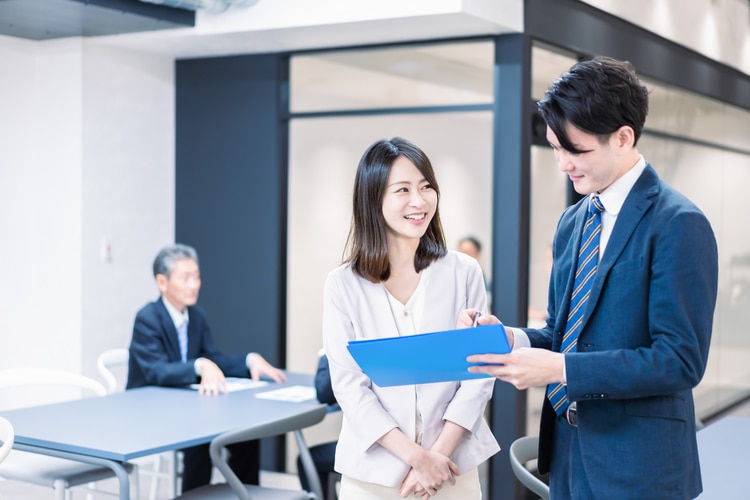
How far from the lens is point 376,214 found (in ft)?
8.84

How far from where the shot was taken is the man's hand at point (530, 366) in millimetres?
1947

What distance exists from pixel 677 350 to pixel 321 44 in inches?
174

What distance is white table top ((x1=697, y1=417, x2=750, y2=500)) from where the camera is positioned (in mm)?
2807

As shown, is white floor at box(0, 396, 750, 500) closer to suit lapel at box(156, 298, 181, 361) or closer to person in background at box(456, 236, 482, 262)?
suit lapel at box(156, 298, 181, 361)

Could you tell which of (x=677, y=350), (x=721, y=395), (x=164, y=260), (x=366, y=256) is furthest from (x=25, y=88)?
(x=721, y=395)

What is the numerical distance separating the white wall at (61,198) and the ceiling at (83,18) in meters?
0.20

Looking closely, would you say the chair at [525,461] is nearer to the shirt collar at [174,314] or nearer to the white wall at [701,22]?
the shirt collar at [174,314]

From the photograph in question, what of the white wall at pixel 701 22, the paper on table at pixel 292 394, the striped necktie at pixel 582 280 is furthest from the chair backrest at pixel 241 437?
the white wall at pixel 701 22

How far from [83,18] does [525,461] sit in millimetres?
3699

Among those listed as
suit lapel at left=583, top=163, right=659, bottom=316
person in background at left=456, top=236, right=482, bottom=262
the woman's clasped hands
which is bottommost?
the woman's clasped hands

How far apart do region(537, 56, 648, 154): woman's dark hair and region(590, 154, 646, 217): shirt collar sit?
91 millimetres

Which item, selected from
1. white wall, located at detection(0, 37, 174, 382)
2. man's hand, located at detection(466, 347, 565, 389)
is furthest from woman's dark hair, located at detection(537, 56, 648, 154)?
white wall, located at detection(0, 37, 174, 382)

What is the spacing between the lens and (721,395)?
28.1 ft

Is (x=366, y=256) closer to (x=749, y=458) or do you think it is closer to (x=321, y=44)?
(x=749, y=458)
